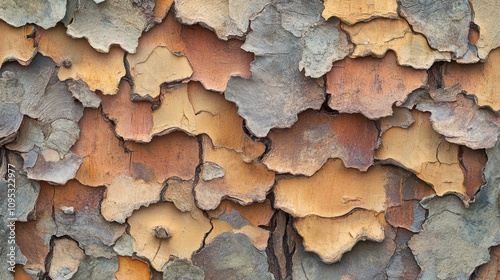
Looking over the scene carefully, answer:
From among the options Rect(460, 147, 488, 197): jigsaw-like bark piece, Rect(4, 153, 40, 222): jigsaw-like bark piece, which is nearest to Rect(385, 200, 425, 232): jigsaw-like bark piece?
Rect(460, 147, 488, 197): jigsaw-like bark piece

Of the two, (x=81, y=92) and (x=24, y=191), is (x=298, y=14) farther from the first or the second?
(x=24, y=191)

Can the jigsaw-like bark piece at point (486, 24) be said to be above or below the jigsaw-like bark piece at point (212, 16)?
above

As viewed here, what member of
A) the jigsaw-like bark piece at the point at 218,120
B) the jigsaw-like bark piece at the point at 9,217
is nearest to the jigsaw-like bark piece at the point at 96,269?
the jigsaw-like bark piece at the point at 9,217

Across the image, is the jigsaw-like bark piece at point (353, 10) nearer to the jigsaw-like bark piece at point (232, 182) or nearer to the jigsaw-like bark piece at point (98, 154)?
the jigsaw-like bark piece at point (232, 182)

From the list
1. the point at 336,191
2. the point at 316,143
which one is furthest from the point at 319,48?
the point at 336,191

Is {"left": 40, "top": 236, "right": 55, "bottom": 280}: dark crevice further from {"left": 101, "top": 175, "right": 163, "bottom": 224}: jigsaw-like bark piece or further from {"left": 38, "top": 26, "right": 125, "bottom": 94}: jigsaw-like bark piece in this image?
{"left": 38, "top": 26, "right": 125, "bottom": 94}: jigsaw-like bark piece

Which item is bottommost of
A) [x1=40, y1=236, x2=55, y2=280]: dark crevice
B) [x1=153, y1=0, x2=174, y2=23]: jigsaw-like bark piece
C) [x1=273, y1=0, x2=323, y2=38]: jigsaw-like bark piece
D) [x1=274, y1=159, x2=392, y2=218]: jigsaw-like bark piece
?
[x1=40, y1=236, x2=55, y2=280]: dark crevice
